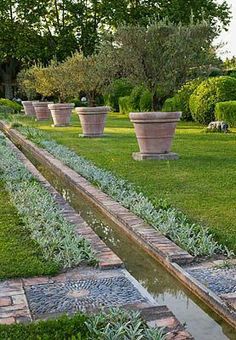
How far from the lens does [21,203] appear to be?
6648 mm

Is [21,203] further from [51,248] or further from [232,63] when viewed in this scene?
Result: [232,63]

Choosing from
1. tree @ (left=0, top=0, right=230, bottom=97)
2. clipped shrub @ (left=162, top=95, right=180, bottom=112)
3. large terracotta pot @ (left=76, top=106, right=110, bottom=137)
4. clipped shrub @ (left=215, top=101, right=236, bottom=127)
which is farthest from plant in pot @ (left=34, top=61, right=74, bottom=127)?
tree @ (left=0, top=0, right=230, bottom=97)

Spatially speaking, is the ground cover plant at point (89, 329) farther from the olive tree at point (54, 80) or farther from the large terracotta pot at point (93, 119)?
the olive tree at point (54, 80)

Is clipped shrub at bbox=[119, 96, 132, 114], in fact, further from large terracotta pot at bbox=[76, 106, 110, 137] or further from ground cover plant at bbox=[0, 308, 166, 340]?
ground cover plant at bbox=[0, 308, 166, 340]

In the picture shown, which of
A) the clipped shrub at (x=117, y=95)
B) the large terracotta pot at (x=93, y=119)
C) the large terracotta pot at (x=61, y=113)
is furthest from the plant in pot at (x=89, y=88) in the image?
the clipped shrub at (x=117, y=95)

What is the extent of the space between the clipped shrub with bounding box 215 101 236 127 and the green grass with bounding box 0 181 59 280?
41.9ft

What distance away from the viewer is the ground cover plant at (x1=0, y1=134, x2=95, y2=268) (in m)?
4.64

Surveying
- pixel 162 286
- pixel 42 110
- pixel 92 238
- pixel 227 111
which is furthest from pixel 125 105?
pixel 162 286

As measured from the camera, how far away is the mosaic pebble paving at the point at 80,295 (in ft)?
12.0

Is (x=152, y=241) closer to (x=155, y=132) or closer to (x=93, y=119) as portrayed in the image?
(x=155, y=132)

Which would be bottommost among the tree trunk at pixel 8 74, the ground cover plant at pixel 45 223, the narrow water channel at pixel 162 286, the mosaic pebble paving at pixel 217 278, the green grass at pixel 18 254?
the narrow water channel at pixel 162 286

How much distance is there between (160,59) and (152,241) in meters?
6.75

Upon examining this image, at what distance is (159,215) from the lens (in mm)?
5762

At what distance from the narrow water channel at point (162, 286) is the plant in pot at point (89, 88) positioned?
7.09 m
